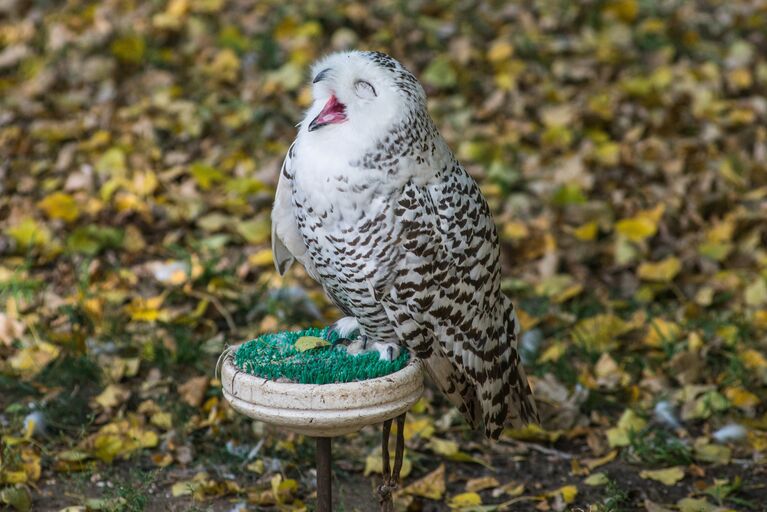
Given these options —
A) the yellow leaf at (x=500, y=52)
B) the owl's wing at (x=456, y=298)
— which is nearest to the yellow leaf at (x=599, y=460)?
the owl's wing at (x=456, y=298)

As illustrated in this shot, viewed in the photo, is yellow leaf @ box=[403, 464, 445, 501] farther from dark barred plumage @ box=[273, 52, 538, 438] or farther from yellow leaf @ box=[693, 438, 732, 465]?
yellow leaf @ box=[693, 438, 732, 465]

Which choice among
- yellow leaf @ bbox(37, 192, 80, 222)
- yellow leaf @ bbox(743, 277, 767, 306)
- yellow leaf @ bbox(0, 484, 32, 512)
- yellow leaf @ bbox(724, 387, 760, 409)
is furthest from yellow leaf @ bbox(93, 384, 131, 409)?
yellow leaf @ bbox(743, 277, 767, 306)

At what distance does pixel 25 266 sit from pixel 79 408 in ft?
3.33

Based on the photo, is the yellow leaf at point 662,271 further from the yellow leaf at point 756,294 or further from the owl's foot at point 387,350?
the owl's foot at point 387,350

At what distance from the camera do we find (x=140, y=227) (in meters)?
5.22

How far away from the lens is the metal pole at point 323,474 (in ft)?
9.50

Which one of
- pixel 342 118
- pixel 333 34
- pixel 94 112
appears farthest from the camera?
pixel 333 34

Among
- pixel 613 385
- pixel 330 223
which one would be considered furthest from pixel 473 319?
pixel 613 385

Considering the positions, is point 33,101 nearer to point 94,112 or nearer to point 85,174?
point 94,112

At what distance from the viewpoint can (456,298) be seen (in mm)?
3000

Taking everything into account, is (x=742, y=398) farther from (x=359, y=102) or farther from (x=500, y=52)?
Answer: (x=500, y=52)

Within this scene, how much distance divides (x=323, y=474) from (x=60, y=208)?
2.78m

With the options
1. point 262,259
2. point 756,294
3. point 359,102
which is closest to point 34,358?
point 262,259

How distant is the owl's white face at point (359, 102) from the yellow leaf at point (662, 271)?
2.43 metres
